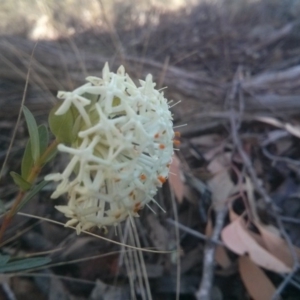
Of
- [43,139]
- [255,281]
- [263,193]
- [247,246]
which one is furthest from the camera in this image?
[263,193]

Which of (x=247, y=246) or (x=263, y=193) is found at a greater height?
(x=263, y=193)

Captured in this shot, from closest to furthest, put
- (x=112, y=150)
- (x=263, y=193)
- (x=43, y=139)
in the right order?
(x=112, y=150), (x=43, y=139), (x=263, y=193)

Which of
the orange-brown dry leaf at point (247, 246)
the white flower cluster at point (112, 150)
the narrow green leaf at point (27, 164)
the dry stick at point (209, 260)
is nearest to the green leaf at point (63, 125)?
the white flower cluster at point (112, 150)

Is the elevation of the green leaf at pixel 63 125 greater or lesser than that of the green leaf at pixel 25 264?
greater

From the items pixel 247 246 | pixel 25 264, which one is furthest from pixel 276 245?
pixel 25 264

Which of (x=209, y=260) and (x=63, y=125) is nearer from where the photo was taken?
(x=63, y=125)

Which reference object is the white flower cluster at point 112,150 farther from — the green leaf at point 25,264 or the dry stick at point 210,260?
the dry stick at point 210,260

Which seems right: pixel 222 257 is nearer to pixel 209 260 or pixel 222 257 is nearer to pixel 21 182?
pixel 209 260
